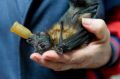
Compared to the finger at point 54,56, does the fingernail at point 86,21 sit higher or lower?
higher

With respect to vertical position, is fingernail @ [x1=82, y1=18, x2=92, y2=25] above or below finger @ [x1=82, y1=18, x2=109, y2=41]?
above

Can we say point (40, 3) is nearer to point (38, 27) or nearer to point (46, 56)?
point (38, 27)

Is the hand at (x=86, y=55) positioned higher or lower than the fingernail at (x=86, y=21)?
lower

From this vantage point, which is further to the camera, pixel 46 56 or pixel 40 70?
pixel 40 70

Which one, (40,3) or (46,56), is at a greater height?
(40,3)

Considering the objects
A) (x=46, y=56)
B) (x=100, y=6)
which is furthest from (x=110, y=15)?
(x=46, y=56)
